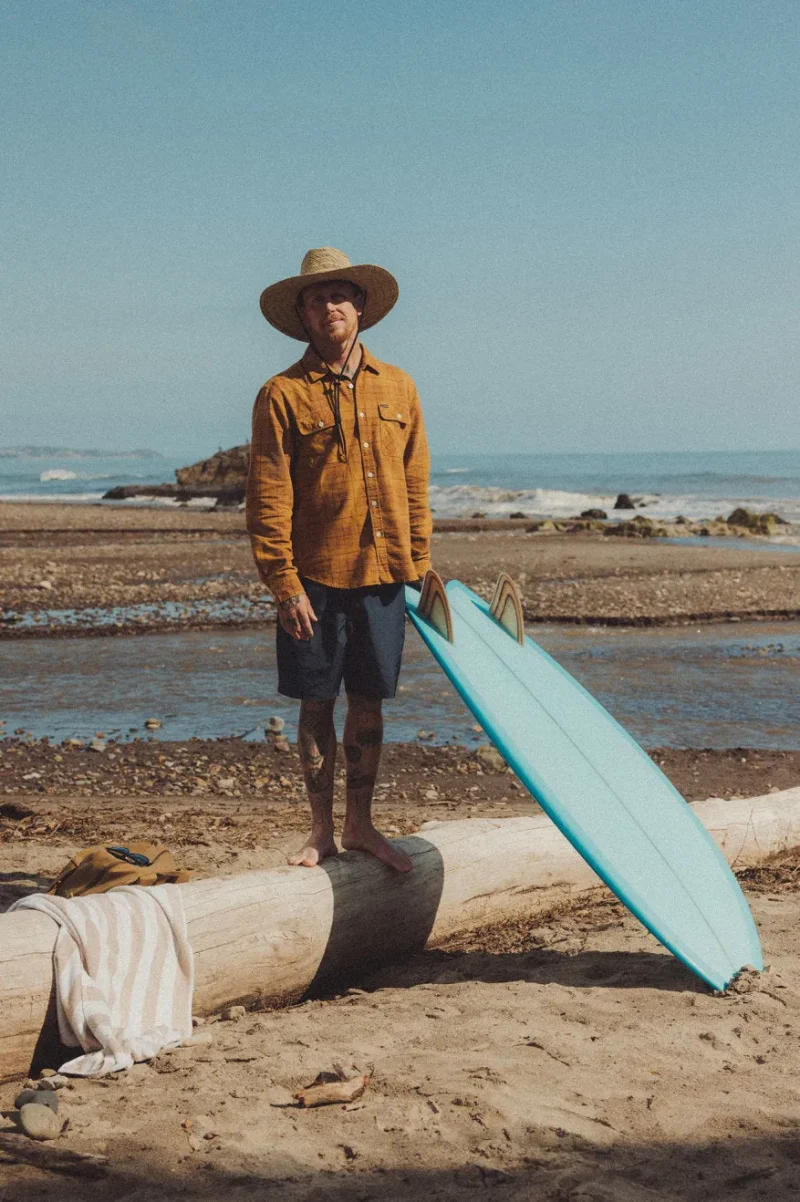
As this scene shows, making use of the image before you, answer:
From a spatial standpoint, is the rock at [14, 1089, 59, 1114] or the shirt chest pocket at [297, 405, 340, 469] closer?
the rock at [14, 1089, 59, 1114]

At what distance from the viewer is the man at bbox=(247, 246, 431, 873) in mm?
4328

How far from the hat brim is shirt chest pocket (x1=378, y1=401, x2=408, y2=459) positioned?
1.39 ft

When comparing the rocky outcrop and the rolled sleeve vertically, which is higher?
the rocky outcrop

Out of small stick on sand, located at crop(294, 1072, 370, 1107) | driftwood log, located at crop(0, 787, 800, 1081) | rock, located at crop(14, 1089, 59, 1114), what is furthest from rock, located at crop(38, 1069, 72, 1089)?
small stick on sand, located at crop(294, 1072, 370, 1107)

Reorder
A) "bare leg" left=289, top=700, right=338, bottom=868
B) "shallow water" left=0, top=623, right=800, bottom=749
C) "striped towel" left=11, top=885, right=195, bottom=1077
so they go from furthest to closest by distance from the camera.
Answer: "shallow water" left=0, top=623, right=800, bottom=749, "bare leg" left=289, top=700, right=338, bottom=868, "striped towel" left=11, top=885, right=195, bottom=1077

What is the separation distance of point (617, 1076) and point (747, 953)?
1071mm

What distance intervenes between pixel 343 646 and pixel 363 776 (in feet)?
1.93

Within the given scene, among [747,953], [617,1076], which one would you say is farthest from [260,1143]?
[747,953]

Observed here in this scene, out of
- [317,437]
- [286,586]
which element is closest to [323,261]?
[317,437]

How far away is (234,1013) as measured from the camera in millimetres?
4027

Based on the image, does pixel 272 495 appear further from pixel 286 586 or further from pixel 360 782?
pixel 360 782

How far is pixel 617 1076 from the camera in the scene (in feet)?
10.9

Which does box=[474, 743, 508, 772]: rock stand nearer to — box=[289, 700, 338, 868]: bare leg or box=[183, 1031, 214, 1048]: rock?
box=[289, 700, 338, 868]: bare leg

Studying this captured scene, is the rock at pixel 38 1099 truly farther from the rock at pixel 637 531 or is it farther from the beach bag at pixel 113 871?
the rock at pixel 637 531
